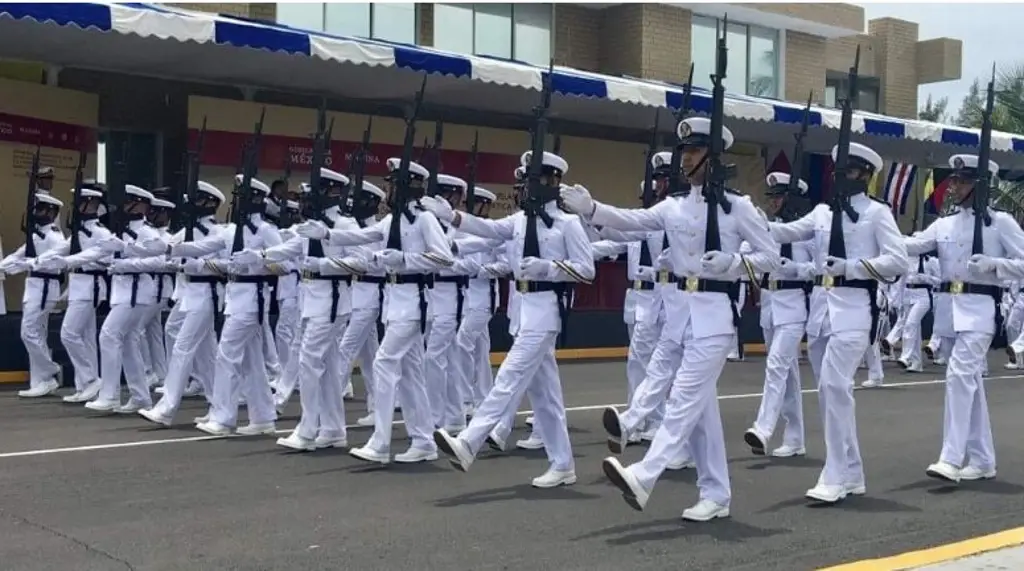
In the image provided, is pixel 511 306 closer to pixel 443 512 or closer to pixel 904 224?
pixel 443 512

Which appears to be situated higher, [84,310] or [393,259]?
[393,259]

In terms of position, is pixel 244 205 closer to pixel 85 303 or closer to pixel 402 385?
pixel 402 385

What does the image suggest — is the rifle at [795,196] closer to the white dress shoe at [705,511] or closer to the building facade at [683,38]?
the white dress shoe at [705,511]

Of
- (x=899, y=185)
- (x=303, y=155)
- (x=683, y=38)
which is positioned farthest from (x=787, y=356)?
(x=683, y=38)

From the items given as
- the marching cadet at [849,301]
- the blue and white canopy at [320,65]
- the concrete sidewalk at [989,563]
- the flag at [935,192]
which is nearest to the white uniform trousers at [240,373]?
the blue and white canopy at [320,65]

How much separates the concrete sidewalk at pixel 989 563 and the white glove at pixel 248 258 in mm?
5956

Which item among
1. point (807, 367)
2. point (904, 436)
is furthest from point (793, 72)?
point (904, 436)

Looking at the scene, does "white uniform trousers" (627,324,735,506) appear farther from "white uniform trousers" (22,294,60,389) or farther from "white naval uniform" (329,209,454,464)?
"white uniform trousers" (22,294,60,389)

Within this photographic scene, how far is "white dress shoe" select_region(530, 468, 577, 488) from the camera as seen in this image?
8.59 metres

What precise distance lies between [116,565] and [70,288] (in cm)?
723

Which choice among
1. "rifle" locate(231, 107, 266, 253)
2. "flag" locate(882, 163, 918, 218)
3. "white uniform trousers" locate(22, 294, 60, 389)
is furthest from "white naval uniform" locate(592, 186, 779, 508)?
"flag" locate(882, 163, 918, 218)

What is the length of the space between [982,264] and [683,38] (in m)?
17.6

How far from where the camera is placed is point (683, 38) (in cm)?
2578

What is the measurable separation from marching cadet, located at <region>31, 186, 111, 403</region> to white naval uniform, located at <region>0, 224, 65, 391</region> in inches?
16.4
